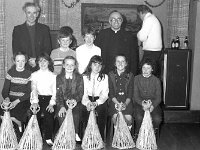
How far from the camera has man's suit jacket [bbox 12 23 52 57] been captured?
409 centimetres

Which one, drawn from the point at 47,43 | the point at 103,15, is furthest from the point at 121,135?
the point at 103,15

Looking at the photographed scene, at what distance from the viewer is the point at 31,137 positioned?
341 centimetres

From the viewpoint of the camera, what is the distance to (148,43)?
→ 15.3 ft

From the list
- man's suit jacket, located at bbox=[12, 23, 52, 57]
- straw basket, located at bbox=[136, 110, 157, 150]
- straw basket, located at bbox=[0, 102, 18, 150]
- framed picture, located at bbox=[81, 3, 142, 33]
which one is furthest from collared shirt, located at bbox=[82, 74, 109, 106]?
framed picture, located at bbox=[81, 3, 142, 33]

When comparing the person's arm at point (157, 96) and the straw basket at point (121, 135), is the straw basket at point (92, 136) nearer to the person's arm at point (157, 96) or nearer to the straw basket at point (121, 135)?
the straw basket at point (121, 135)

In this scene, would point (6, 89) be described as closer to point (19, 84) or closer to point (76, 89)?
point (19, 84)

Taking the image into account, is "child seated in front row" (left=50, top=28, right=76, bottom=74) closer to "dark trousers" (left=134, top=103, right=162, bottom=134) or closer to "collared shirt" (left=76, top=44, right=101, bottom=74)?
"collared shirt" (left=76, top=44, right=101, bottom=74)

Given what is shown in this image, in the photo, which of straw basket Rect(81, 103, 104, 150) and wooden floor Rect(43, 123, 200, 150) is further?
wooden floor Rect(43, 123, 200, 150)

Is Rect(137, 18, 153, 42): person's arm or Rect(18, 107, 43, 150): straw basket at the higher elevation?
Rect(137, 18, 153, 42): person's arm

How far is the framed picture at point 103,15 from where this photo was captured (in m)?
6.36

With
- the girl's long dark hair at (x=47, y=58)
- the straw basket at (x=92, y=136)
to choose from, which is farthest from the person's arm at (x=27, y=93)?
the straw basket at (x=92, y=136)

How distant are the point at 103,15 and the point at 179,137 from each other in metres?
3.03

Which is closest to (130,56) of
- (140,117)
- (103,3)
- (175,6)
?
(140,117)

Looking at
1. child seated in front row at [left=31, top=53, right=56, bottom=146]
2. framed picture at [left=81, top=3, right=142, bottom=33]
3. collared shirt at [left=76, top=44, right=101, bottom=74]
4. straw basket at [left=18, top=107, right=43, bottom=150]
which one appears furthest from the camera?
framed picture at [left=81, top=3, right=142, bottom=33]
